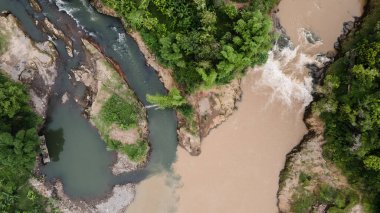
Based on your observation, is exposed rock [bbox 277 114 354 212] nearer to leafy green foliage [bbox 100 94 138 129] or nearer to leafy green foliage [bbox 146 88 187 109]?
leafy green foliage [bbox 146 88 187 109]

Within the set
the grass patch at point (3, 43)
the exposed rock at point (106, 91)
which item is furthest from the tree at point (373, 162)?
the grass patch at point (3, 43)

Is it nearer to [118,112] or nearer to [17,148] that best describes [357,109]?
[118,112]

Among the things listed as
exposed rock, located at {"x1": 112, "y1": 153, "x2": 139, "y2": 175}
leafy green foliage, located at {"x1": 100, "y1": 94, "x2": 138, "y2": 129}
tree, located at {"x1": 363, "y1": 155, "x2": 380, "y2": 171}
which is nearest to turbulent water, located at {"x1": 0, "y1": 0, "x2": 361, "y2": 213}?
exposed rock, located at {"x1": 112, "y1": 153, "x2": 139, "y2": 175}

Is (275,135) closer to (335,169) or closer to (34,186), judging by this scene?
(335,169)

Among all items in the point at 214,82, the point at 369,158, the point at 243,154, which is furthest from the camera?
the point at 243,154

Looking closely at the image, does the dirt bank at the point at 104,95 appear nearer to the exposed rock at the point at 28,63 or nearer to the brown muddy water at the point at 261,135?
the exposed rock at the point at 28,63

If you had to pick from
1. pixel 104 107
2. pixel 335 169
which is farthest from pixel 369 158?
pixel 104 107
